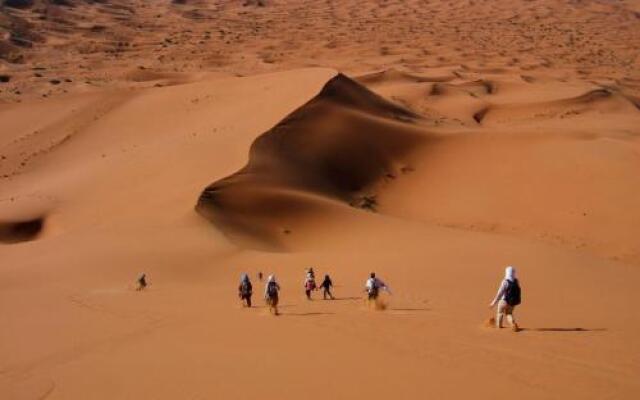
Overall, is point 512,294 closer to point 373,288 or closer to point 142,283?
point 373,288

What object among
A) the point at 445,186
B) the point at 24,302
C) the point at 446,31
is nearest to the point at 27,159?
the point at 445,186

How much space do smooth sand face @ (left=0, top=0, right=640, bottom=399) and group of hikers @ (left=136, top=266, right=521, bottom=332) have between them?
0.98 ft

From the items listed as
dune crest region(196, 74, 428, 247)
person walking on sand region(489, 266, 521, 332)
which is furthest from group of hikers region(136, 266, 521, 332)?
dune crest region(196, 74, 428, 247)

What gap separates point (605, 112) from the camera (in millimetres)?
38562

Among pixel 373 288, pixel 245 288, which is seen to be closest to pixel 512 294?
pixel 373 288

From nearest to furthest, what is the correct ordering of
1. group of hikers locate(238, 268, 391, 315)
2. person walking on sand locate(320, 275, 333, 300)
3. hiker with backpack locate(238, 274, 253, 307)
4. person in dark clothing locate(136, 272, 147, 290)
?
group of hikers locate(238, 268, 391, 315) → hiker with backpack locate(238, 274, 253, 307) → person walking on sand locate(320, 275, 333, 300) → person in dark clothing locate(136, 272, 147, 290)

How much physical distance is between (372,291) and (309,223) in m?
7.65

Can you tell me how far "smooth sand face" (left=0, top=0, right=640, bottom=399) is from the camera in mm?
7742

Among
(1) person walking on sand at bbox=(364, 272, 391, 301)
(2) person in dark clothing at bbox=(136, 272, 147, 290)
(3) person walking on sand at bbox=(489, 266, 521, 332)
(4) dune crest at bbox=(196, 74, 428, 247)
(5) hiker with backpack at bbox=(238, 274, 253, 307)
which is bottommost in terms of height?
(2) person in dark clothing at bbox=(136, 272, 147, 290)

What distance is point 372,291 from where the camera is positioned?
11195mm

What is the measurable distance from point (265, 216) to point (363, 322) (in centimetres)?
939

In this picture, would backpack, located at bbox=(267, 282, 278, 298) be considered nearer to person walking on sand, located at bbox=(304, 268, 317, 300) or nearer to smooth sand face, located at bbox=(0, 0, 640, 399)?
smooth sand face, located at bbox=(0, 0, 640, 399)

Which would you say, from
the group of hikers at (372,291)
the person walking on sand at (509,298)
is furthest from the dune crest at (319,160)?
the person walking on sand at (509,298)

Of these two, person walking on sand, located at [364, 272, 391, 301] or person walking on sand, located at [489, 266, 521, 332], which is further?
person walking on sand, located at [364, 272, 391, 301]
